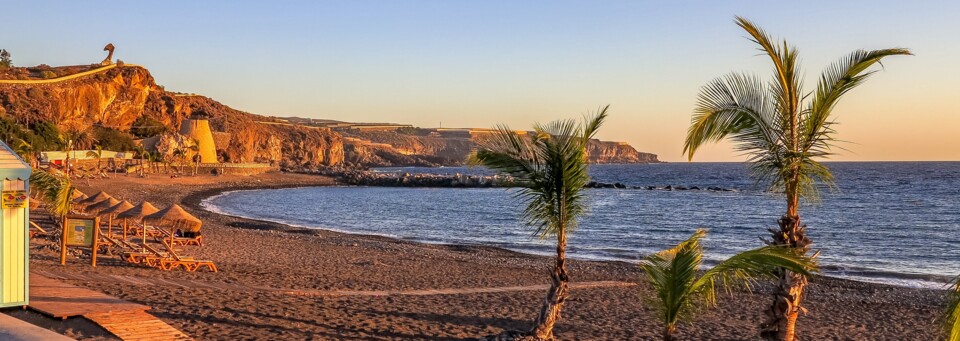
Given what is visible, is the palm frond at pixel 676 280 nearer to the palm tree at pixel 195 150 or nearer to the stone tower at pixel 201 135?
the palm tree at pixel 195 150

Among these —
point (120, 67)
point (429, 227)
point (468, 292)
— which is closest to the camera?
point (468, 292)

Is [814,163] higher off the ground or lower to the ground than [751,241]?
higher

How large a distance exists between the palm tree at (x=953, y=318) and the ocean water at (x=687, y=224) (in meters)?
6.08

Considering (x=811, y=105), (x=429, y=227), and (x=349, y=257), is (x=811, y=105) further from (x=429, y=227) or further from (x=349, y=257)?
(x=429, y=227)

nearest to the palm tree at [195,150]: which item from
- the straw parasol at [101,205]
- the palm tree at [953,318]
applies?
the straw parasol at [101,205]

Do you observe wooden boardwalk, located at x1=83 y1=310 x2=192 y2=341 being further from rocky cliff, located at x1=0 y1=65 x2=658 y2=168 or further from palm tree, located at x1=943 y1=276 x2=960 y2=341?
rocky cliff, located at x1=0 y1=65 x2=658 y2=168

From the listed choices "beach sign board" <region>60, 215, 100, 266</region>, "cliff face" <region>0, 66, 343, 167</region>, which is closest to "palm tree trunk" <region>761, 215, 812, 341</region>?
"beach sign board" <region>60, 215, 100, 266</region>

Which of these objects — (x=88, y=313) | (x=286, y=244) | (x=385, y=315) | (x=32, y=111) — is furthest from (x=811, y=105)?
(x=32, y=111)

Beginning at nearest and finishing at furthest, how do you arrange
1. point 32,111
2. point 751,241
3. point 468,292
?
point 468,292, point 751,241, point 32,111

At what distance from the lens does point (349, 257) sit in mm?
20047

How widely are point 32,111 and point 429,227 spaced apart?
56859mm

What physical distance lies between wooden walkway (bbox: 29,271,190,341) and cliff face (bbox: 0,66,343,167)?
69447mm

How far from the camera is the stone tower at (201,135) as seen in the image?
3558 inches

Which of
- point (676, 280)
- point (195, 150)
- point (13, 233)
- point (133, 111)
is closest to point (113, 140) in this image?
point (195, 150)
